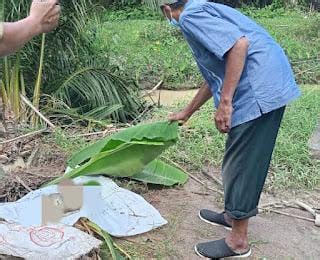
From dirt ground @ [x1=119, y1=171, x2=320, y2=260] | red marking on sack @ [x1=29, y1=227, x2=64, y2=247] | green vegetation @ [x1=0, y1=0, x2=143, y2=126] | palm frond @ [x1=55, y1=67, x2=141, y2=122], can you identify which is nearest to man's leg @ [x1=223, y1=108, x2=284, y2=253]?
dirt ground @ [x1=119, y1=171, x2=320, y2=260]

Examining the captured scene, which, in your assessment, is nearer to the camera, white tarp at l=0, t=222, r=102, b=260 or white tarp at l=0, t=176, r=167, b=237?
white tarp at l=0, t=222, r=102, b=260

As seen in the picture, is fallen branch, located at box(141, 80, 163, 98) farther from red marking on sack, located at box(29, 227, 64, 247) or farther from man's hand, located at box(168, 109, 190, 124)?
red marking on sack, located at box(29, 227, 64, 247)

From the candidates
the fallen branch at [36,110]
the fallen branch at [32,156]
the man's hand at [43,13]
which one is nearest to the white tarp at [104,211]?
the fallen branch at [32,156]

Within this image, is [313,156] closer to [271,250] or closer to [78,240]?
[271,250]

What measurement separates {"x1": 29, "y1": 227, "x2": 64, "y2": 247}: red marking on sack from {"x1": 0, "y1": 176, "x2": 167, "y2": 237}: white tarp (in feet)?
0.79

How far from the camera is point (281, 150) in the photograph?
4684mm

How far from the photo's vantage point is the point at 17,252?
277 centimetres

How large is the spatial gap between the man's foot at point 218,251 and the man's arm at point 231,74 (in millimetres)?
741

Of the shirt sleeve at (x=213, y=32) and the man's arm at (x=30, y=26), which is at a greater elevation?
the man's arm at (x=30, y=26)

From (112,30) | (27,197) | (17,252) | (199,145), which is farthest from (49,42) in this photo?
(112,30)

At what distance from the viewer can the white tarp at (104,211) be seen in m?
3.38

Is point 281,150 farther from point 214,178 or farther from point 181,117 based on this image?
point 181,117

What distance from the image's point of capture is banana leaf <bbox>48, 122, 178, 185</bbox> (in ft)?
11.7

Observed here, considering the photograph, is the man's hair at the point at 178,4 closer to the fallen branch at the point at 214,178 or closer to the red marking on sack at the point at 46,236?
the red marking on sack at the point at 46,236
